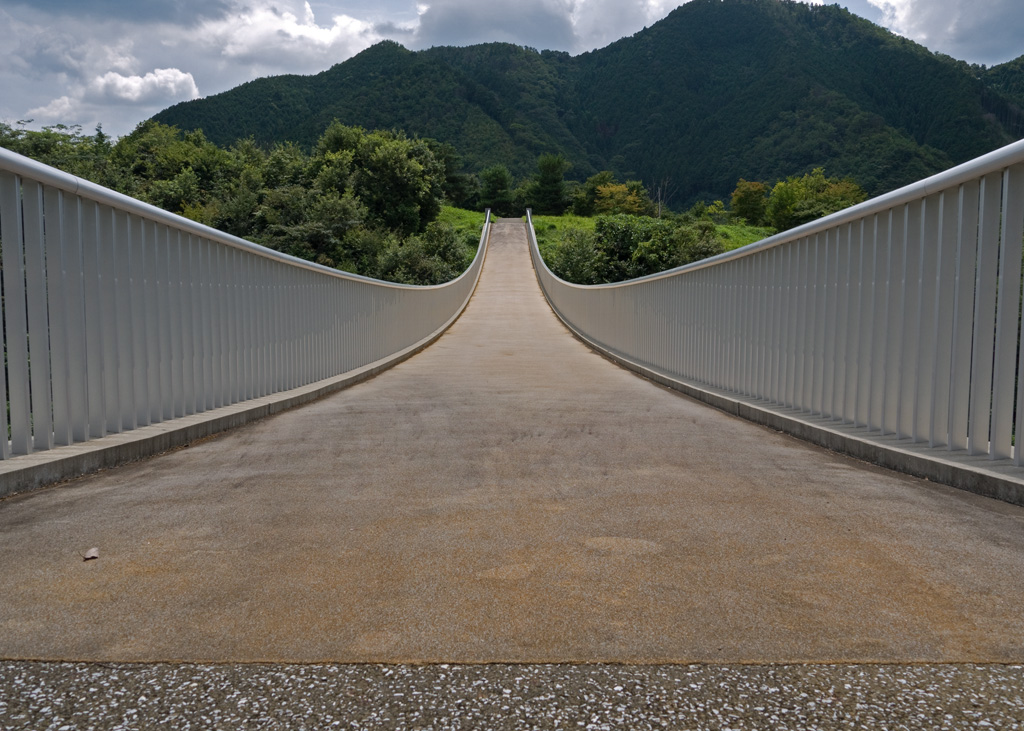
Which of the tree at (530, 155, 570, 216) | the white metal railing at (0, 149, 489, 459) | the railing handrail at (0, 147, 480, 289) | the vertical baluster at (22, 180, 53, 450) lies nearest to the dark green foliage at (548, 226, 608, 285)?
the white metal railing at (0, 149, 489, 459)

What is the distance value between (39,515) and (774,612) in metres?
3.58

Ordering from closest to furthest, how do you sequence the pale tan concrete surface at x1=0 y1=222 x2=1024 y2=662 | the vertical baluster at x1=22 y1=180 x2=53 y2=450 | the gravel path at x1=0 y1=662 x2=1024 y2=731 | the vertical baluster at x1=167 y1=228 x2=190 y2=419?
the gravel path at x1=0 y1=662 x2=1024 y2=731
the pale tan concrete surface at x1=0 y1=222 x2=1024 y2=662
the vertical baluster at x1=22 y1=180 x2=53 y2=450
the vertical baluster at x1=167 y1=228 x2=190 y2=419

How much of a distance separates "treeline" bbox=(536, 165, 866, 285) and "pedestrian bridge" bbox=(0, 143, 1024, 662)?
68.2 ft

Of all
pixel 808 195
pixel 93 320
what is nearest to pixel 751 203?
pixel 808 195

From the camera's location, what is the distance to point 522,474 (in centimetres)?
549

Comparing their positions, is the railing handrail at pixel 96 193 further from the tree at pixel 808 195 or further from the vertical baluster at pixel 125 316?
the tree at pixel 808 195

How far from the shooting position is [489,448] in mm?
6488

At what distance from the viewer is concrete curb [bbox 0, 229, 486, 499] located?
4.89 meters

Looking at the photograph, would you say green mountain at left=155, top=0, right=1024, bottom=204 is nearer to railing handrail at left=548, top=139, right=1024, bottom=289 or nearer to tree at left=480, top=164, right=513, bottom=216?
tree at left=480, top=164, right=513, bottom=216

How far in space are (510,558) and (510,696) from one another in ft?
4.13

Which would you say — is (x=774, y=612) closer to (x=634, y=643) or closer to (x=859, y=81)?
(x=634, y=643)

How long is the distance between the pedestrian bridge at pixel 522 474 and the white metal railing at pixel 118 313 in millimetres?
24

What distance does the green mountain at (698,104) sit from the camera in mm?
115125

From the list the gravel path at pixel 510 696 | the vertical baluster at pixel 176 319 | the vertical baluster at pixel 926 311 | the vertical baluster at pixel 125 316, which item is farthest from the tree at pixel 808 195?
the gravel path at pixel 510 696
